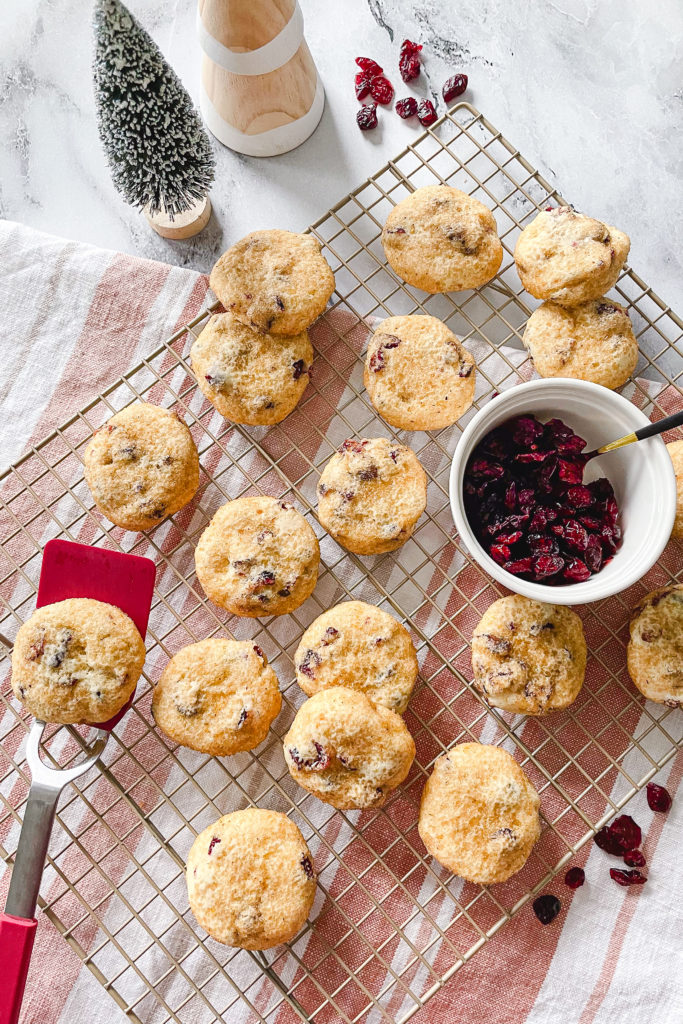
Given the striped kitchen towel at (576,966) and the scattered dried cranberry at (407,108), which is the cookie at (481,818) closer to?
the striped kitchen towel at (576,966)

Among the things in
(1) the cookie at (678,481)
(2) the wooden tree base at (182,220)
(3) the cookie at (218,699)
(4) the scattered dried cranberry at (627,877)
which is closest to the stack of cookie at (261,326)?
(2) the wooden tree base at (182,220)

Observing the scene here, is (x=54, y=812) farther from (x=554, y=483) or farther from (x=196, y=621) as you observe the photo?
Result: (x=554, y=483)

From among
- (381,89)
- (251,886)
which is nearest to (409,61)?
(381,89)

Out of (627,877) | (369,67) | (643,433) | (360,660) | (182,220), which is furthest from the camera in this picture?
(369,67)

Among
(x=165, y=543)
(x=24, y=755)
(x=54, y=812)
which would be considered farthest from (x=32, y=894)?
(x=165, y=543)

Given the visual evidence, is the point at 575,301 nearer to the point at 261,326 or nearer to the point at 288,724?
the point at 261,326

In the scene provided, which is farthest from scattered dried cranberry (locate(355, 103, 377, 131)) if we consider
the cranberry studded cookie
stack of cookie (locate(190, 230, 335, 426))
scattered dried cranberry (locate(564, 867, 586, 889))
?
scattered dried cranberry (locate(564, 867, 586, 889))
